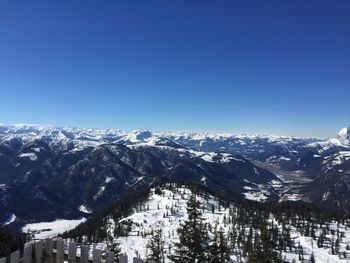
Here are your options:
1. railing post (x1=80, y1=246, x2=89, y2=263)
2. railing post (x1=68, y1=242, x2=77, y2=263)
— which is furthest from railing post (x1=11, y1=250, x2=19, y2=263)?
railing post (x1=80, y1=246, x2=89, y2=263)

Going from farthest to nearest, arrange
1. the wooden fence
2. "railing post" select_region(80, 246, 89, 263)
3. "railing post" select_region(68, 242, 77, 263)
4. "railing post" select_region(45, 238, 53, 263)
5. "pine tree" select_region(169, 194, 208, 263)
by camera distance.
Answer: "pine tree" select_region(169, 194, 208, 263), "railing post" select_region(45, 238, 53, 263), "railing post" select_region(68, 242, 77, 263), "railing post" select_region(80, 246, 89, 263), the wooden fence

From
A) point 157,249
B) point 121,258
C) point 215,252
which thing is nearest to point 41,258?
point 121,258

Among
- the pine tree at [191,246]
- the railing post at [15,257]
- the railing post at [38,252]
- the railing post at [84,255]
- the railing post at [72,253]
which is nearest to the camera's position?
the railing post at [15,257]

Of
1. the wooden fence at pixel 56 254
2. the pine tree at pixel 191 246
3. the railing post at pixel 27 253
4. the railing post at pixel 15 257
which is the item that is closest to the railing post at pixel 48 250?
the wooden fence at pixel 56 254

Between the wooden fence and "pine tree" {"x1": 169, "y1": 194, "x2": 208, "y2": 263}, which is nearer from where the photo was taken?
the wooden fence

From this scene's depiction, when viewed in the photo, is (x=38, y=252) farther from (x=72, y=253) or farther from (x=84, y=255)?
(x=84, y=255)

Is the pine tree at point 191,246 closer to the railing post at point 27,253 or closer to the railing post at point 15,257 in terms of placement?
the railing post at point 27,253

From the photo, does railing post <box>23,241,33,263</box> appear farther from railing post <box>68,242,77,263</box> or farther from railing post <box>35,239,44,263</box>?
railing post <box>68,242,77,263</box>

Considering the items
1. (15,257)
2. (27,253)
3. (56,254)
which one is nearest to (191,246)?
(56,254)
